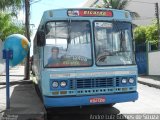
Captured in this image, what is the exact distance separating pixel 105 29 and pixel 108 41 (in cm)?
32

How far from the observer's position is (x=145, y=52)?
26.3 metres

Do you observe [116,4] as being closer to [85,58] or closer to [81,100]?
[85,58]

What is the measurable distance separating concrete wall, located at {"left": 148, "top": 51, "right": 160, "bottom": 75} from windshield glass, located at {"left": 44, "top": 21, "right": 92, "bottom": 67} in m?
15.1

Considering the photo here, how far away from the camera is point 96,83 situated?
380 inches

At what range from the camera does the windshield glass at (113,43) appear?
9797 millimetres

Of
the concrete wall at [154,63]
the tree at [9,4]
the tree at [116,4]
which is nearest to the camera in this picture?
the tree at [9,4]

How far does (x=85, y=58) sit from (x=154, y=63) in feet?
51.2

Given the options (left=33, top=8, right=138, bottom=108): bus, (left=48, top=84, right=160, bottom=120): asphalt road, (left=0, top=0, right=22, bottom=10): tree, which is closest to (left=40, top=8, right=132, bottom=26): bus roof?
(left=33, top=8, right=138, bottom=108): bus

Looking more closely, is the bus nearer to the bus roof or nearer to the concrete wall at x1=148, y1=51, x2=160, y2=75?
the bus roof

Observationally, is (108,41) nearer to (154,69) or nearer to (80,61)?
(80,61)

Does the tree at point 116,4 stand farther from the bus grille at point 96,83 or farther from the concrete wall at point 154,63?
the bus grille at point 96,83

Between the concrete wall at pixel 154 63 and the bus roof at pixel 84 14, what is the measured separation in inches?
569

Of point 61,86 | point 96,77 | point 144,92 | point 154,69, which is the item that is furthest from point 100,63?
point 154,69

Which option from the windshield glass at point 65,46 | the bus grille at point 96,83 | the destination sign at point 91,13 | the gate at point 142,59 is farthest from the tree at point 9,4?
the bus grille at point 96,83
